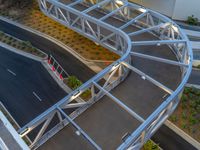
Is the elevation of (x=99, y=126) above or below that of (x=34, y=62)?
above

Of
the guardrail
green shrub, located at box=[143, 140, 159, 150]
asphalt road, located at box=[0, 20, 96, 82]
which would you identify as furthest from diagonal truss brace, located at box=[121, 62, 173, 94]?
the guardrail

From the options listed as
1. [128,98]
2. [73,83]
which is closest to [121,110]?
[128,98]

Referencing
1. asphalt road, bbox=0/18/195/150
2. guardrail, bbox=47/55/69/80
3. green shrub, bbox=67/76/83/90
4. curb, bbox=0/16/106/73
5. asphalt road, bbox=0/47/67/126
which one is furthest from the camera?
curb, bbox=0/16/106/73

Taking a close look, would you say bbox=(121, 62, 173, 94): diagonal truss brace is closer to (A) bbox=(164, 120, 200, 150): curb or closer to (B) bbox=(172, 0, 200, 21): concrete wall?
(A) bbox=(164, 120, 200, 150): curb

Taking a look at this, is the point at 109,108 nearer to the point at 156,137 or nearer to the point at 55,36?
the point at 156,137

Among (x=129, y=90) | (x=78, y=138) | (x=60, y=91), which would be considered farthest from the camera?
(x=60, y=91)

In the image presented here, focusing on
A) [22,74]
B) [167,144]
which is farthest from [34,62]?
[167,144]
